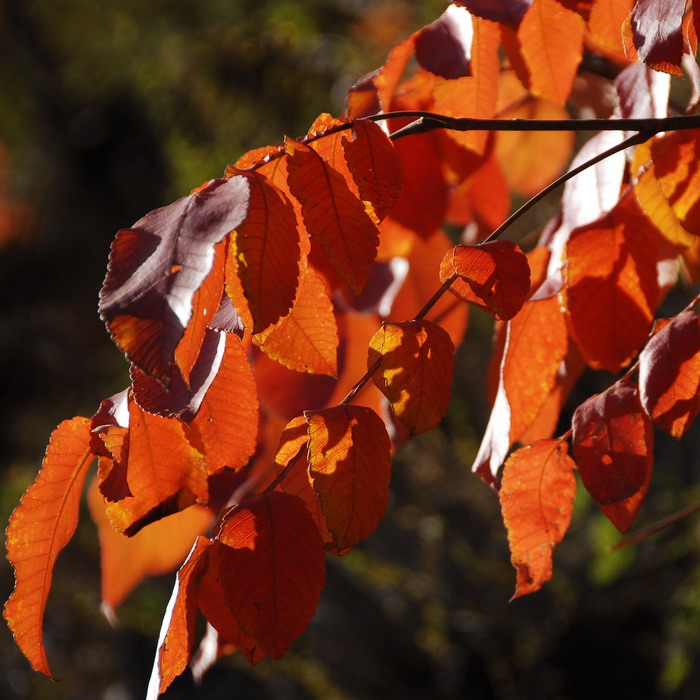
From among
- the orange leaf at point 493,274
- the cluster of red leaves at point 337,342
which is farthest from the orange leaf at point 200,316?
the orange leaf at point 493,274

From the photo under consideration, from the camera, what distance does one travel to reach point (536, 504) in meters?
0.52

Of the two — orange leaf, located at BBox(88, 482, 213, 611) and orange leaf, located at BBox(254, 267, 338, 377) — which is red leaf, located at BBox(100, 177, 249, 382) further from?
orange leaf, located at BBox(88, 482, 213, 611)

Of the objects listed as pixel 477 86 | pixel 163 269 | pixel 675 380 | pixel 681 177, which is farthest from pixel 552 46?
pixel 163 269

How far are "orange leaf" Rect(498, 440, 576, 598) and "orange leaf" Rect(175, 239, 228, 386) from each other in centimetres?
23

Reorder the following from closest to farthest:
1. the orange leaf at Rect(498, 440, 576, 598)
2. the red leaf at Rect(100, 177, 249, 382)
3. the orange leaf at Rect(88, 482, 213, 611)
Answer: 1. the red leaf at Rect(100, 177, 249, 382)
2. the orange leaf at Rect(498, 440, 576, 598)
3. the orange leaf at Rect(88, 482, 213, 611)

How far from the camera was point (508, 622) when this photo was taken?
2322mm

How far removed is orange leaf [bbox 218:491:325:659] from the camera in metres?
0.40

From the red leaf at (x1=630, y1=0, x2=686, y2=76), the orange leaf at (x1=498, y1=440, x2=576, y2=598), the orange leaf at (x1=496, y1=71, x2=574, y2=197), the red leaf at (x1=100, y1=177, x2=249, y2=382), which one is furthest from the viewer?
the orange leaf at (x1=496, y1=71, x2=574, y2=197)

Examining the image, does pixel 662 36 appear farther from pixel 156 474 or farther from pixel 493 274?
pixel 156 474

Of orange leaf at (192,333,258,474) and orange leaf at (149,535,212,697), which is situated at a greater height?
orange leaf at (192,333,258,474)


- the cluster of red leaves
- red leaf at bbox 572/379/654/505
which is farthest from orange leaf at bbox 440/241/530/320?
red leaf at bbox 572/379/654/505

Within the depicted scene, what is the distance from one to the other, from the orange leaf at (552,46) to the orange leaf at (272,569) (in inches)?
14.5

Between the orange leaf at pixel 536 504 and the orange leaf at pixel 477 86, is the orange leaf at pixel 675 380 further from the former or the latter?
the orange leaf at pixel 477 86

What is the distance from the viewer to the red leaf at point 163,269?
314 mm
